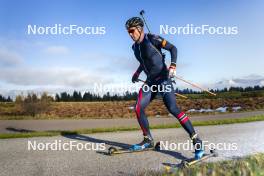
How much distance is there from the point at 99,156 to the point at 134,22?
8.80 ft

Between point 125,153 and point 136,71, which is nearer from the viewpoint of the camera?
point 125,153

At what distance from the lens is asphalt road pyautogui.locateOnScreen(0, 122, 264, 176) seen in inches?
244

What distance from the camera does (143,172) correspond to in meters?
5.64

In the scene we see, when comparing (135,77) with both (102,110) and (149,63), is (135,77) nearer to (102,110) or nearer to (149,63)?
(149,63)

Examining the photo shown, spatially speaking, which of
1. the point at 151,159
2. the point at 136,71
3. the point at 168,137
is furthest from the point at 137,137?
the point at 151,159

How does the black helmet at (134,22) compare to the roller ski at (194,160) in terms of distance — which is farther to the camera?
the black helmet at (134,22)

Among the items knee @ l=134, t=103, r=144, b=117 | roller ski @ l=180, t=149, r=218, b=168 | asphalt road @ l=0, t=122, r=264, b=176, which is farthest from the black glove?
roller ski @ l=180, t=149, r=218, b=168

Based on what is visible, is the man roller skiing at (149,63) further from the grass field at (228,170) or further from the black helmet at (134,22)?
the grass field at (228,170)

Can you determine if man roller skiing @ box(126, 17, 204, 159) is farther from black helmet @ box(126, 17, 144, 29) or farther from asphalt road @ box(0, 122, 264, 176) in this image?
asphalt road @ box(0, 122, 264, 176)

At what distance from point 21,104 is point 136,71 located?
606 inches

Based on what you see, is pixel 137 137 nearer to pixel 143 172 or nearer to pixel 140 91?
pixel 140 91

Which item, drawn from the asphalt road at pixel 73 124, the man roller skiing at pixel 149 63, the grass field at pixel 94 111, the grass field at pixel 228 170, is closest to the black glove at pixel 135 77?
the man roller skiing at pixel 149 63

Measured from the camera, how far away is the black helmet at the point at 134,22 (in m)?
7.40

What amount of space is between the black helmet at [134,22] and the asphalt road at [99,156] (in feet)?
8.26
